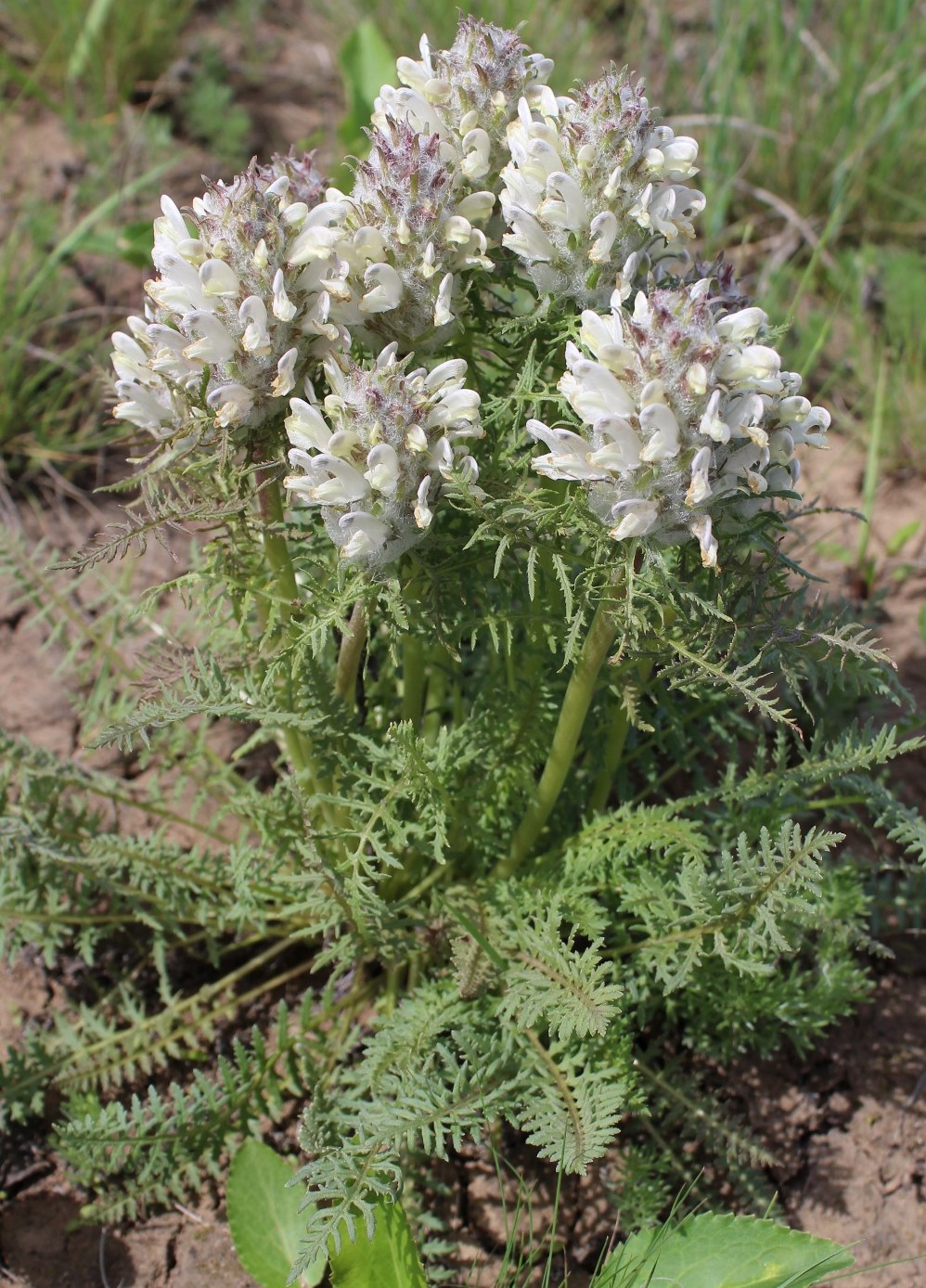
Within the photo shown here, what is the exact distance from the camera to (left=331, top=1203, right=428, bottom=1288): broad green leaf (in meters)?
1.99

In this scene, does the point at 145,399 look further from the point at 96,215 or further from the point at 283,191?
the point at 96,215

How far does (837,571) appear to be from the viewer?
3.56 metres

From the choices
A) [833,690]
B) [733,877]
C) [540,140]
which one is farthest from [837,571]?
[540,140]

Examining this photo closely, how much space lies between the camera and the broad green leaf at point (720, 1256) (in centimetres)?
199

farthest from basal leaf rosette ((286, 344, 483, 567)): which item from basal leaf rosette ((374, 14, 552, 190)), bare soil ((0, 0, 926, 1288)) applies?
bare soil ((0, 0, 926, 1288))

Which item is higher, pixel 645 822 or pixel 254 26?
pixel 254 26

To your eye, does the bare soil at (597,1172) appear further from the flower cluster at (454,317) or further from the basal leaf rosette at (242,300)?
the basal leaf rosette at (242,300)

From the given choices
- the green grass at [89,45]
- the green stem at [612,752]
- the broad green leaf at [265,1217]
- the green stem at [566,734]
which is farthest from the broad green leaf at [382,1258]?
the green grass at [89,45]

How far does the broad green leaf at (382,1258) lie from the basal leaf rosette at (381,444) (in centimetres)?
115

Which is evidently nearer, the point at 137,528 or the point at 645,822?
the point at 137,528

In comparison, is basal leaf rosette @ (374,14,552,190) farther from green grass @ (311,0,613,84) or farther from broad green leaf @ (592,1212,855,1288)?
green grass @ (311,0,613,84)

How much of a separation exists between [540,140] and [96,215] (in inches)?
101

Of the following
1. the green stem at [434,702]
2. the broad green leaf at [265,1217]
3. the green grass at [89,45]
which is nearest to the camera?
the broad green leaf at [265,1217]

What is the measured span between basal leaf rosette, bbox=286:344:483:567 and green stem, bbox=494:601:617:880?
343 millimetres
